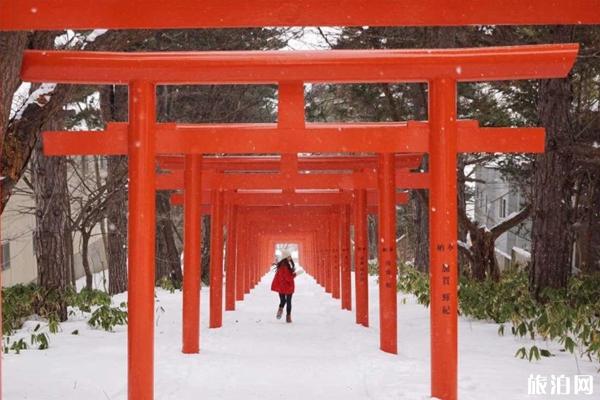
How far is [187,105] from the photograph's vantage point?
18.8 metres

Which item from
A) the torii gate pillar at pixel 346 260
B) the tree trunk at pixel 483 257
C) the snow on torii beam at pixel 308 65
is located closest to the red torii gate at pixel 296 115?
the snow on torii beam at pixel 308 65

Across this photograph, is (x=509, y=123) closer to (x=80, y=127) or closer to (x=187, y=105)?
(x=187, y=105)

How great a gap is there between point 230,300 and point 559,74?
11421 millimetres

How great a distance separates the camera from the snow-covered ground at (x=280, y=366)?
7.15 metres

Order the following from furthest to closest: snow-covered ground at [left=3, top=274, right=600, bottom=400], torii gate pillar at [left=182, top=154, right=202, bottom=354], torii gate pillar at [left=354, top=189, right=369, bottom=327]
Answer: torii gate pillar at [left=354, top=189, right=369, bottom=327] → torii gate pillar at [left=182, top=154, right=202, bottom=354] → snow-covered ground at [left=3, top=274, right=600, bottom=400]

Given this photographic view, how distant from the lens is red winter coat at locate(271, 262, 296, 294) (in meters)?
14.0

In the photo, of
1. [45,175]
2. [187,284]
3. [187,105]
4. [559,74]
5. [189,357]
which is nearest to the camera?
[559,74]

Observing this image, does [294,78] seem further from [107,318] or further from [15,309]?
[15,309]

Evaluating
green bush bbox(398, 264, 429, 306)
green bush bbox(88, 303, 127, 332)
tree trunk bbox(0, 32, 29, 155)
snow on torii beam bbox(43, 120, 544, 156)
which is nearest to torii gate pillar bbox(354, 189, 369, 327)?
green bush bbox(398, 264, 429, 306)

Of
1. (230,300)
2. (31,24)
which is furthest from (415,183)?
(31,24)

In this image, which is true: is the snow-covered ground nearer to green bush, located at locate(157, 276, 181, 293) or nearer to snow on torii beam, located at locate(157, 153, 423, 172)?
snow on torii beam, located at locate(157, 153, 423, 172)

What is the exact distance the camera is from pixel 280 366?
28.6 feet

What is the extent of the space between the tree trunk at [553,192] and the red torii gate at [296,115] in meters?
5.26

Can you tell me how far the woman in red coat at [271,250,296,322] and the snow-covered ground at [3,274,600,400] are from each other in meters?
1.15
